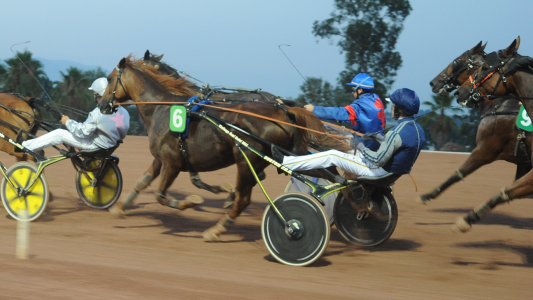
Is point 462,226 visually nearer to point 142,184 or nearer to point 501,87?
point 501,87

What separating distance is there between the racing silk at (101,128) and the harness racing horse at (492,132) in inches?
165

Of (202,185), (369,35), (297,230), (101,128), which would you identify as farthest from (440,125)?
(297,230)

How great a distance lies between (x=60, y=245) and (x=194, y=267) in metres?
1.78

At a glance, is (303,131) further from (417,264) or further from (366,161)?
(417,264)

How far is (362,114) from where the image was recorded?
673cm

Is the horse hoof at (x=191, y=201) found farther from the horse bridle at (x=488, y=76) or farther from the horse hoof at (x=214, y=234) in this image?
the horse bridle at (x=488, y=76)

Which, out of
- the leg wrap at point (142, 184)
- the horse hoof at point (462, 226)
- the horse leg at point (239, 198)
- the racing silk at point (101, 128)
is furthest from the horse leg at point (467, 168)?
the racing silk at point (101, 128)

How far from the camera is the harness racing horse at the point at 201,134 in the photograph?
6484mm

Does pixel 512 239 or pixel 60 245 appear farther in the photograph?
pixel 512 239

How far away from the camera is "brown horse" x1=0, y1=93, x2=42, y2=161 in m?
8.84

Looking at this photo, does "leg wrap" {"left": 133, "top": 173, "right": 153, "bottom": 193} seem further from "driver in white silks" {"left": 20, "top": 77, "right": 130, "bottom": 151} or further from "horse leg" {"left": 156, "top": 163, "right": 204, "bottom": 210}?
"driver in white silks" {"left": 20, "top": 77, "right": 130, "bottom": 151}

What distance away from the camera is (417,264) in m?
5.94

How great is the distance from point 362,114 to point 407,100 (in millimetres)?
1025

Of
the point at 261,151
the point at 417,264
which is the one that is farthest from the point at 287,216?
the point at 417,264
